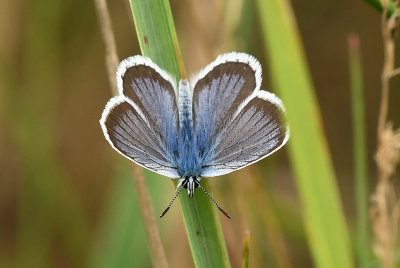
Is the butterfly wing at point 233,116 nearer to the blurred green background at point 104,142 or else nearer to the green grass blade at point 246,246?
the green grass blade at point 246,246

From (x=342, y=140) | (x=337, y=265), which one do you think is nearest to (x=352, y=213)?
(x=342, y=140)

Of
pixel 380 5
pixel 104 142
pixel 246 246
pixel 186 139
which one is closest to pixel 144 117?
pixel 186 139

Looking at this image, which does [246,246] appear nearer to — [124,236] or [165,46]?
[165,46]

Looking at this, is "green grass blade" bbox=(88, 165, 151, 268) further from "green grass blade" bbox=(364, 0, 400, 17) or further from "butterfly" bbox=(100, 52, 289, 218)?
"green grass blade" bbox=(364, 0, 400, 17)

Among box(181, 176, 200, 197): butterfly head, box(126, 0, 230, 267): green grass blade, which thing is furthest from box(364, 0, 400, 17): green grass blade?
box(181, 176, 200, 197): butterfly head

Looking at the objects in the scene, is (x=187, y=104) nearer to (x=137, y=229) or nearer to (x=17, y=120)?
(x=137, y=229)
